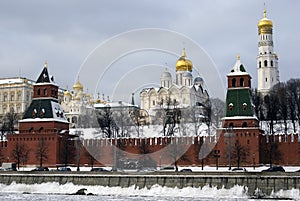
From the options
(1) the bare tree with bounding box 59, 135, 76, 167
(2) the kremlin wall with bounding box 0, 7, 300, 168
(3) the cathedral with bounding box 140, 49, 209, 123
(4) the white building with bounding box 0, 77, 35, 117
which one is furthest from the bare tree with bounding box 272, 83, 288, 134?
(4) the white building with bounding box 0, 77, 35, 117

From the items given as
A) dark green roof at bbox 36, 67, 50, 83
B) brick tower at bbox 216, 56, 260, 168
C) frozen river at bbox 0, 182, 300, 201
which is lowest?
frozen river at bbox 0, 182, 300, 201

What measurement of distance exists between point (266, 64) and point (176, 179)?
54.7 metres

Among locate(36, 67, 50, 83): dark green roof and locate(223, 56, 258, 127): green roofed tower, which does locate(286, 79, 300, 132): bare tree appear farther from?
locate(36, 67, 50, 83): dark green roof

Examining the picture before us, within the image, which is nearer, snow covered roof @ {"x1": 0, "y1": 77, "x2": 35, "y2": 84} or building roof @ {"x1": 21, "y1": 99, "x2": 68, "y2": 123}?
building roof @ {"x1": 21, "y1": 99, "x2": 68, "y2": 123}

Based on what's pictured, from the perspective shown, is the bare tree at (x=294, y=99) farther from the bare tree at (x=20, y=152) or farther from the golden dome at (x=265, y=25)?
the bare tree at (x=20, y=152)

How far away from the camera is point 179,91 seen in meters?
85.2

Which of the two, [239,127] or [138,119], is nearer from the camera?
[239,127]

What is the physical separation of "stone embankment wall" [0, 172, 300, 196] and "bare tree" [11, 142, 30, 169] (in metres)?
11.0

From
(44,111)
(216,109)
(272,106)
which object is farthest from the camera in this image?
(272,106)

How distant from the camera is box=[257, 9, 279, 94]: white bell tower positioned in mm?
89575

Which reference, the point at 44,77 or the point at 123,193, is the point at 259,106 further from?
the point at 123,193

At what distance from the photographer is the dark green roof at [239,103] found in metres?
52.9

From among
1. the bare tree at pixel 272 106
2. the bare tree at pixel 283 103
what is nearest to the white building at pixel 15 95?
the bare tree at pixel 272 106

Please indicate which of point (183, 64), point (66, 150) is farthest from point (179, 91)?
point (66, 150)
